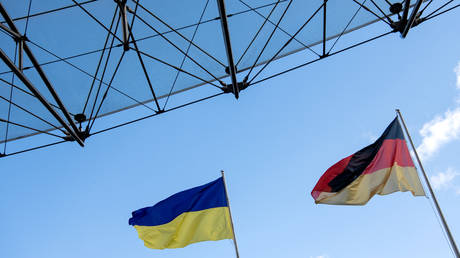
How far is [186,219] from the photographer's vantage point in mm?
8586

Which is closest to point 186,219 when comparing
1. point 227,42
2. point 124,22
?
point 227,42

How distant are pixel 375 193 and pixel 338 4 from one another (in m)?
4.42

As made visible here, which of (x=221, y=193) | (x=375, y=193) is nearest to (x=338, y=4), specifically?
(x=375, y=193)

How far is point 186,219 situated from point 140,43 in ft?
13.7

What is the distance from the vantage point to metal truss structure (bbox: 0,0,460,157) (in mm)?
7961

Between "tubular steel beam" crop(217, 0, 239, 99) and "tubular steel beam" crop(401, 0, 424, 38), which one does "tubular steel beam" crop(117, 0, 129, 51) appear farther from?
"tubular steel beam" crop(401, 0, 424, 38)

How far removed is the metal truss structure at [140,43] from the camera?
7.96m

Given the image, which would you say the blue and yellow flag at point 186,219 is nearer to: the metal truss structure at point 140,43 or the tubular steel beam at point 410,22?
the metal truss structure at point 140,43

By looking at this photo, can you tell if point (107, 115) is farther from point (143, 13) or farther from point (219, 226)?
point (219, 226)

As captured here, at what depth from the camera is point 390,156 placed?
8.07 meters

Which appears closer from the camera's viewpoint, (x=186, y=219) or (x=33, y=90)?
(x=33, y=90)

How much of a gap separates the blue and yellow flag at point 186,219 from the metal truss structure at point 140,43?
213 cm

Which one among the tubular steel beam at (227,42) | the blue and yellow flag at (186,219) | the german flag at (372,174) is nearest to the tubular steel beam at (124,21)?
the tubular steel beam at (227,42)

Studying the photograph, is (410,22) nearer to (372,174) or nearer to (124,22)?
(372,174)
